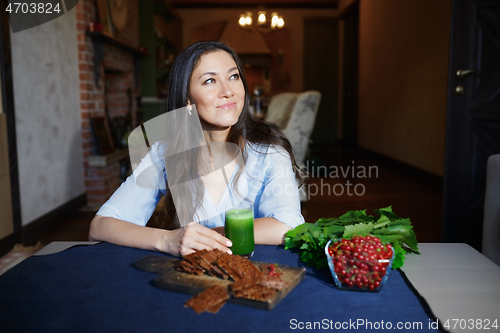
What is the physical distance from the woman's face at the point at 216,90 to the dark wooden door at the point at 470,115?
1745mm

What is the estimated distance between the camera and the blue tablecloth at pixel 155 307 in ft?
2.18

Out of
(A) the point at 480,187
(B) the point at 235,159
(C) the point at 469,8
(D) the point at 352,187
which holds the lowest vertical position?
(D) the point at 352,187

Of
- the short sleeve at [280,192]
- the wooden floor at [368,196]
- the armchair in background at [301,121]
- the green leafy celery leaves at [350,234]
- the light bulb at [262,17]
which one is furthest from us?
the light bulb at [262,17]

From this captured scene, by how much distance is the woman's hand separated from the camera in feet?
3.23

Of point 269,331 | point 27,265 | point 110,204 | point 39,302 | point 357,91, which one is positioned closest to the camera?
point 269,331

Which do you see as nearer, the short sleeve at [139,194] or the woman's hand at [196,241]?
the woman's hand at [196,241]

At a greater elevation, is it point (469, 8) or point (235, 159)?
point (469, 8)

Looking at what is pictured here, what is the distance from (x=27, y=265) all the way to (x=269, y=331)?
0.61 metres

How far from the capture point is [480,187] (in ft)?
8.53

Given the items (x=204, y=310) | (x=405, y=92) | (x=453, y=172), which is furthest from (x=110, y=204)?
(x=405, y=92)

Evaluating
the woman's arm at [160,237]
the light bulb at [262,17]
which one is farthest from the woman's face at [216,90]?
the light bulb at [262,17]

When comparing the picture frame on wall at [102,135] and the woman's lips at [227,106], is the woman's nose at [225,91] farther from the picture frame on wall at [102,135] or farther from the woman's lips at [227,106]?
the picture frame on wall at [102,135]

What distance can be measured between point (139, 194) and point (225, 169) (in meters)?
0.33

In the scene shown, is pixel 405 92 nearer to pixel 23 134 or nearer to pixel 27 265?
pixel 23 134
